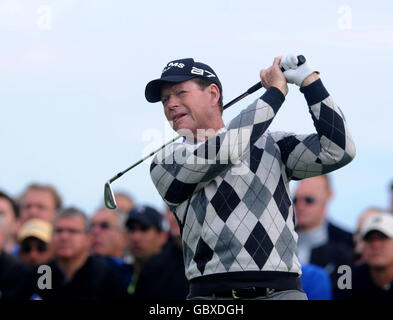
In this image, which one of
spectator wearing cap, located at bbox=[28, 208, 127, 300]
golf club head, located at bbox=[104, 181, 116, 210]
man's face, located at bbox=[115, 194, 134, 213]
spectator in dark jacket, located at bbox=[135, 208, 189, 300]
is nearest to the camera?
golf club head, located at bbox=[104, 181, 116, 210]

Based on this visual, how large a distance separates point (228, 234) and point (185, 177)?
42cm

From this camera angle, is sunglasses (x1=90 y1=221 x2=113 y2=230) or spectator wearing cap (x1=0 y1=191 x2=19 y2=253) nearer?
A: spectator wearing cap (x1=0 y1=191 x2=19 y2=253)

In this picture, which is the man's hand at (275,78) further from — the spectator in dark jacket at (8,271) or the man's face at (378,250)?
the spectator in dark jacket at (8,271)

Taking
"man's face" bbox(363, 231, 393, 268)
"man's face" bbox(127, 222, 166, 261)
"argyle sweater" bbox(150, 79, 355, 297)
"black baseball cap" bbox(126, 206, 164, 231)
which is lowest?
"argyle sweater" bbox(150, 79, 355, 297)

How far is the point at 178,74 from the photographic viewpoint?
4.94 metres

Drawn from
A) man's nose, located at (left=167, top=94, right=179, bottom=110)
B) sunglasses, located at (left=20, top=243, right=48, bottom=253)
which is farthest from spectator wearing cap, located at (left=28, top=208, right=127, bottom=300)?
man's nose, located at (left=167, top=94, right=179, bottom=110)

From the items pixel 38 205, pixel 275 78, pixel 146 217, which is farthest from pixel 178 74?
pixel 38 205

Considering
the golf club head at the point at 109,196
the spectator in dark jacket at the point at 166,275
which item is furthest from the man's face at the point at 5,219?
the golf club head at the point at 109,196

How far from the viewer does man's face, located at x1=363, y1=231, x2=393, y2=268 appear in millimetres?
6988

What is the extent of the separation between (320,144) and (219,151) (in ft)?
2.10

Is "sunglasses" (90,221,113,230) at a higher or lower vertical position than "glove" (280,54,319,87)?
higher

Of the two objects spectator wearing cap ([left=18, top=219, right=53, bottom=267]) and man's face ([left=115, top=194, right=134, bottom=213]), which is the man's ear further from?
man's face ([left=115, top=194, right=134, bottom=213])

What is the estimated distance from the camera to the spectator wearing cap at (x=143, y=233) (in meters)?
8.38

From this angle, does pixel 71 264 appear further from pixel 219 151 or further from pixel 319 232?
pixel 219 151
